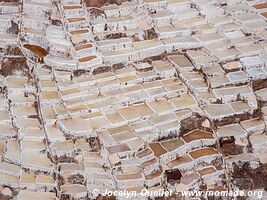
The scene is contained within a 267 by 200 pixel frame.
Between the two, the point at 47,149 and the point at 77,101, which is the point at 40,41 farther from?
the point at 47,149

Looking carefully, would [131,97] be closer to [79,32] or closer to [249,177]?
[79,32]

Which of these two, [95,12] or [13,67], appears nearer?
[13,67]

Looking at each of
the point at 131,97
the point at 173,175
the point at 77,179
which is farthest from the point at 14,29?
the point at 173,175

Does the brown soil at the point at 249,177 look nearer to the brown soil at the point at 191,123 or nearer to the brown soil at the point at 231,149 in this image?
the brown soil at the point at 231,149

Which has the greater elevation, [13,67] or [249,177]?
[13,67]

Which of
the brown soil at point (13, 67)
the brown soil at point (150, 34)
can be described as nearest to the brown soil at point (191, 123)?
the brown soil at point (150, 34)

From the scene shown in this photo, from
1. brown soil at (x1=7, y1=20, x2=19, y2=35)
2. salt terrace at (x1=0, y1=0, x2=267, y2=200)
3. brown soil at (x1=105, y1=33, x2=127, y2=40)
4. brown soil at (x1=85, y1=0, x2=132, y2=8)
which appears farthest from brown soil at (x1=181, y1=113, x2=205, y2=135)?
brown soil at (x1=7, y1=20, x2=19, y2=35)
